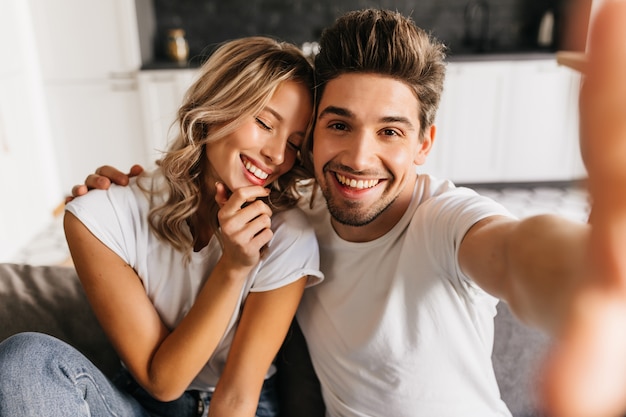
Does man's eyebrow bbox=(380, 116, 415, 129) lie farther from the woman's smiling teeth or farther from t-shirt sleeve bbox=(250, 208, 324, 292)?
t-shirt sleeve bbox=(250, 208, 324, 292)

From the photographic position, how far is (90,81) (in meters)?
3.78

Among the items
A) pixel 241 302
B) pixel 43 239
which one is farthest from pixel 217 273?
pixel 43 239

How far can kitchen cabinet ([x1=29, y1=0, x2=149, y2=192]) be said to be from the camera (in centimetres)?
365

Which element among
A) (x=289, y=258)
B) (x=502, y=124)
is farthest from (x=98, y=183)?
(x=502, y=124)

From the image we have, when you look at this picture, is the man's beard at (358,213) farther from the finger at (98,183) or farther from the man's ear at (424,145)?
the finger at (98,183)

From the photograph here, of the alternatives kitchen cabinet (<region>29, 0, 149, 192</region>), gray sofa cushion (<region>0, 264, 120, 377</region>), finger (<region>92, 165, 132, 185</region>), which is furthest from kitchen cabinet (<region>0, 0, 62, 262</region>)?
finger (<region>92, 165, 132, 185</region>)

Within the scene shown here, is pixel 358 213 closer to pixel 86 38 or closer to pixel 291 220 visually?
pixel 291 220

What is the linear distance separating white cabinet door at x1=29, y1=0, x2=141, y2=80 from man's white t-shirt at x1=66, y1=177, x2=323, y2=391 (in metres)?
2.85

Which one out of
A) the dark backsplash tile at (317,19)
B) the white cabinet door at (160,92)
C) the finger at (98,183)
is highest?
the dark backsplash tile at (317,19)

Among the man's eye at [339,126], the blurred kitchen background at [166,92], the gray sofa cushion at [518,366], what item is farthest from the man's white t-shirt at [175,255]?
the blurred kitchen background at [166,92]

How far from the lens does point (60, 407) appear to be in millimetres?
951

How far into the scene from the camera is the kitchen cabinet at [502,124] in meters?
3.73

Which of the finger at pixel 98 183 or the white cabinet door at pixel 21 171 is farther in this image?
the white cabinet door at pixel 21 171

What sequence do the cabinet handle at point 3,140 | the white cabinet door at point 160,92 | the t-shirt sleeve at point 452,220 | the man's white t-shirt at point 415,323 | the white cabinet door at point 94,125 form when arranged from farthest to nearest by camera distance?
the white cabinet door at point 94,125, the white cabinet door at point 160,92, the cabinet handle at point 3,140, the man's white t-shirt at point 415,323, the t-shirt sleeve at point 452,220
